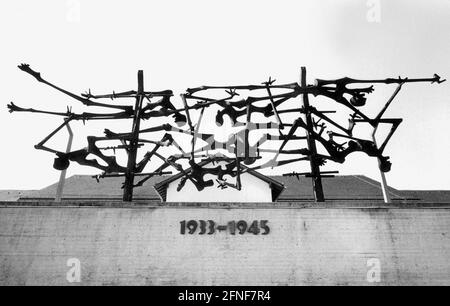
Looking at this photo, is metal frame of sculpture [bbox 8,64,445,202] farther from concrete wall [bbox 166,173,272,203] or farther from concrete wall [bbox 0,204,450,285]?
concrete wall [bbox 166,173,272,203]

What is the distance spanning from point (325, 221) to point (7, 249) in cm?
623

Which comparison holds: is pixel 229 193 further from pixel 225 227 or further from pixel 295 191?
pixel 225 227

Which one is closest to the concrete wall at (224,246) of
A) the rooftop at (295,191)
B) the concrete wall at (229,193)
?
the concrete wall at (229,193)

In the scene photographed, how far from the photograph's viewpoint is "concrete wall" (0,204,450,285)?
711 cm

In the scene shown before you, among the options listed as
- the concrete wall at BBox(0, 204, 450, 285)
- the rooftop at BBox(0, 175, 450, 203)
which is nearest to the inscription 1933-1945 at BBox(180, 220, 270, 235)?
the concrete wall at BBox(0, 204, 450, 285)

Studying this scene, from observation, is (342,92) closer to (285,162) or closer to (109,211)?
(285,162)

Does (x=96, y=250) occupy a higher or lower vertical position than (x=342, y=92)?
lower

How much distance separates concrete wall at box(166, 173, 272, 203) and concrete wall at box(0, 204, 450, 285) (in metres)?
9.29

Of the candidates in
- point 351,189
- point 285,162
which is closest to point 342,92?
point 285,162

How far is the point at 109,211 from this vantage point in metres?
7.65

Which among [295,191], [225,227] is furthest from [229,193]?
[225,227]
